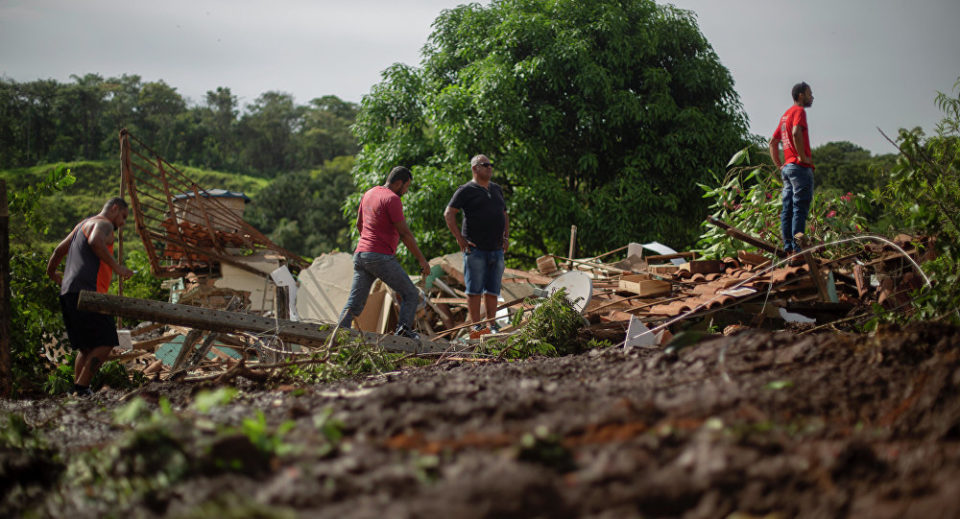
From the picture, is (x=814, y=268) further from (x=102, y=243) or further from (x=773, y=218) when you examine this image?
(x=102, y=243)

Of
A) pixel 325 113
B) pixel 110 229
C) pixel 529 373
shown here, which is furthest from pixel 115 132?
pixel 529 373

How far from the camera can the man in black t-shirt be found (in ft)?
19.9

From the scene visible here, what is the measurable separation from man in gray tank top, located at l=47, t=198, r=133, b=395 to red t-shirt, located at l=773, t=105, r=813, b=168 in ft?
17.8

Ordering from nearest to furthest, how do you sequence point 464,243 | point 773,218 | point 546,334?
point 546,334 < point 464,243 < point 773,218

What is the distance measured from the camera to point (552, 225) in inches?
547

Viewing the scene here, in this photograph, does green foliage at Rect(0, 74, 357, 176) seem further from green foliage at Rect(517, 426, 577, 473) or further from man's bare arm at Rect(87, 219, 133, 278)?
green foliage at Rect(517, 426, 577, 473)

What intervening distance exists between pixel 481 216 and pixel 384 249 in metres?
1.04

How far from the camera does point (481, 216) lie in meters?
6.05

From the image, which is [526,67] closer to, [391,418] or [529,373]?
[529,373]

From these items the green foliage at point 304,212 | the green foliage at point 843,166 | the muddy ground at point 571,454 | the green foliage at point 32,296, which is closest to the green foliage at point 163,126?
the green foliage at point 304,212

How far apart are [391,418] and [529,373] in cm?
143

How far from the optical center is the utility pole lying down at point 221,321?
14.9ft

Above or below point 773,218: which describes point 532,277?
below

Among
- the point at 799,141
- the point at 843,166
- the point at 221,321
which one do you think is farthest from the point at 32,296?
the point at 843,166
